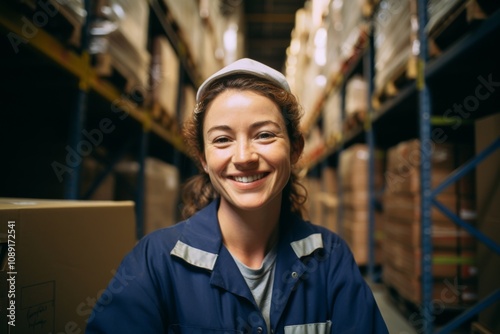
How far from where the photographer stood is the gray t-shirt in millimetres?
1445

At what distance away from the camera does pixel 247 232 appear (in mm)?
1556

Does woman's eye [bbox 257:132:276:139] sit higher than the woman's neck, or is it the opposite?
woman's eye [bbox 257:132:276:139]

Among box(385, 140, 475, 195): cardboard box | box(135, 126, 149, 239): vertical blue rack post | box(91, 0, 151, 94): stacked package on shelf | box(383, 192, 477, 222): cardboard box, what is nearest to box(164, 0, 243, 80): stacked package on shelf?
box(91, 0, 151, 94): stacked package on shelf

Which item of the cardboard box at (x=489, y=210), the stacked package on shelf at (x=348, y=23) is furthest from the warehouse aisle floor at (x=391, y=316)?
the stacked package on shelf at (x=348, y=23)

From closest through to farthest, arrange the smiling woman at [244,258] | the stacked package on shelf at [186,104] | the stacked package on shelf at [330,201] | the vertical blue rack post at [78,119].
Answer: the smiling woman at [244,258] → the vertical blue rack post at [78,119] → the stacked package on shelf at [186,104] → the stacked package on shelf at [330,201]

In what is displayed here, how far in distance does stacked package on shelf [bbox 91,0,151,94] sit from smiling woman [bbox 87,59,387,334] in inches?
54.1

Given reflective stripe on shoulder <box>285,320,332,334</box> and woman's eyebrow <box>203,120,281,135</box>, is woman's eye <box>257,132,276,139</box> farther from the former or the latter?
reflective stripe on shoulder <box>285,320,332,334</box>

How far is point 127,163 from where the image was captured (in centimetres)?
457

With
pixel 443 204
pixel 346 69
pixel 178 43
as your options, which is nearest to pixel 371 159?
pixel 443 204

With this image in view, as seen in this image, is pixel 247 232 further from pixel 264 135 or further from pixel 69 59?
pixel 69 59

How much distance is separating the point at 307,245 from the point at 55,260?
1.03 m

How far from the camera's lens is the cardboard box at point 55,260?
1229 millimetres

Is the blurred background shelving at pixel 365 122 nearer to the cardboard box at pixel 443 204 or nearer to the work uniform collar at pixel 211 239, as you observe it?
the cardboard box at pixel 443 204

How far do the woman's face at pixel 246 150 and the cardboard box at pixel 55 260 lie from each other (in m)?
0.64
